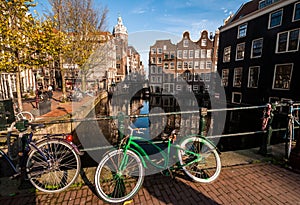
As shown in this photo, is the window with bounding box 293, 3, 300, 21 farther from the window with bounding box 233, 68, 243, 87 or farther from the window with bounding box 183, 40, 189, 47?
the window with bounding box 183, 40, 189, 47

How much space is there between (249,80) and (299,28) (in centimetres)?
628

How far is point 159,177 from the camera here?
2557 mm

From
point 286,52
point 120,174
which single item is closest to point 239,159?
point 120,174

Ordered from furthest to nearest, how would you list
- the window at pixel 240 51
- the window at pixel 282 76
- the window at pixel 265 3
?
the window at pixel 240 51 → the window at pixel 265 3 → the window at pixel 282 76

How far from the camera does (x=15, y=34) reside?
21.4ft

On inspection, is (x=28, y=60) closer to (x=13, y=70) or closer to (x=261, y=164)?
(x=13, y=70)

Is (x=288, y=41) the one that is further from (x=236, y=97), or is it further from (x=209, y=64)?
(x=209, y=64)

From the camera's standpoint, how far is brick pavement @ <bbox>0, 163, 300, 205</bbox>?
6.70 feet

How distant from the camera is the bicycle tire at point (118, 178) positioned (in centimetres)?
207

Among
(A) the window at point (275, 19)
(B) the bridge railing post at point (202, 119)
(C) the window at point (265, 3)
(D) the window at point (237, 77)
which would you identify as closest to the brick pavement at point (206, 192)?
(B) the bridge railing post at point (202, 119)

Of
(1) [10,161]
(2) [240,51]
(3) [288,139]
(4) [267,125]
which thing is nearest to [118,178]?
(1) [10,161]

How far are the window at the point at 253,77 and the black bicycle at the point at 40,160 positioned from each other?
19900 mm

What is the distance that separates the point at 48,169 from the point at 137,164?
1.41 meters

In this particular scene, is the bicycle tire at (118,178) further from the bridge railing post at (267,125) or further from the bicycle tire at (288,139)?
the bicycle tire at (288,139)
